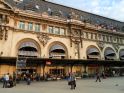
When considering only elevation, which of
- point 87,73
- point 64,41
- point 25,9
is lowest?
point 87,73

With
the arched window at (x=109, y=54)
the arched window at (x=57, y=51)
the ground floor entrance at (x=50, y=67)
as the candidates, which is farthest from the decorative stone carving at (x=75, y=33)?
the arched window at (x=109, y=54)

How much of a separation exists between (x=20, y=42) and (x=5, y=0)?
28.1 feet

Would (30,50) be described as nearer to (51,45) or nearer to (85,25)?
(51,45)

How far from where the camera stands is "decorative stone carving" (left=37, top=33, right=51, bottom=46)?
113ft

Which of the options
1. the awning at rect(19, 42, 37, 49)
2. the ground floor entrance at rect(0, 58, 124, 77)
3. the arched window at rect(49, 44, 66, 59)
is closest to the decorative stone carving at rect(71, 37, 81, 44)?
Answer: the arched window at rect(49, 44, 66, 59)

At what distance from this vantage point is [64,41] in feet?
125

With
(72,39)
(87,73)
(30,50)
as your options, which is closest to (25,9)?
(30,50)

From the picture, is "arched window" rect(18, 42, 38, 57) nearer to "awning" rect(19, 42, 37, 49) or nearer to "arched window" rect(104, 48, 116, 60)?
"awning" rect(19, 42, 37, 49)

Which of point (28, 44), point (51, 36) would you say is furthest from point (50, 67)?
point (28, 44)

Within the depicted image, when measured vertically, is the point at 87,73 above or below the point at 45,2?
below

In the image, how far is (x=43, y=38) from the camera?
3494 cm

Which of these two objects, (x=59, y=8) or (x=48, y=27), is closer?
(x=48, y=27)

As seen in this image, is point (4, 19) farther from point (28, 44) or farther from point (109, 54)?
point (109, 54)

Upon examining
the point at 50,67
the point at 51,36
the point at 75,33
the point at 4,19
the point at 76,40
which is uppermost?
the point at 4,19
